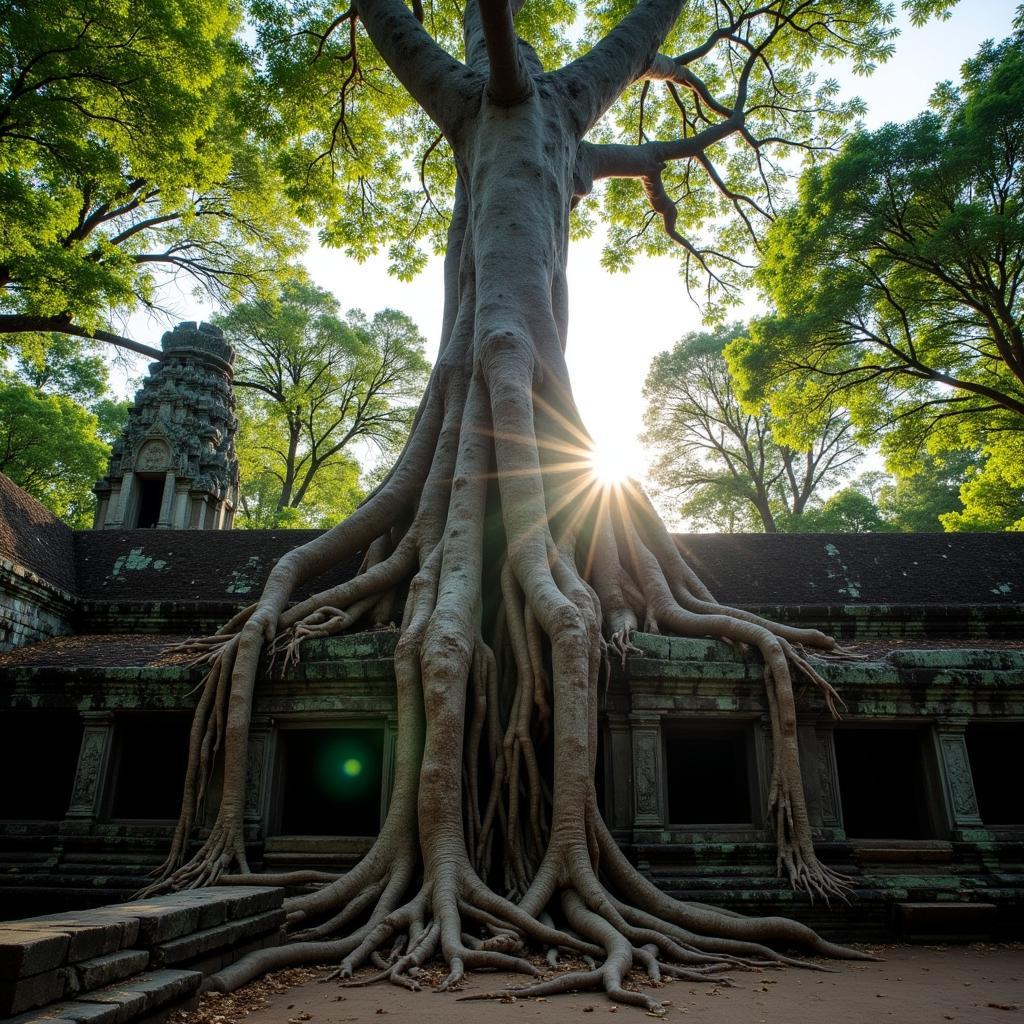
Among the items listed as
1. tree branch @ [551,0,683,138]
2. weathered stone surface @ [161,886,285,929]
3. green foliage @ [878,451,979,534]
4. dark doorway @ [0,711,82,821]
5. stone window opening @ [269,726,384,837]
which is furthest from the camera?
green foliage @ [878,451,979,534]

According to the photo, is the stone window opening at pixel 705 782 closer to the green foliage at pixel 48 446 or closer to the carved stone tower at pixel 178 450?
the carved stone tower at pixel 178 450

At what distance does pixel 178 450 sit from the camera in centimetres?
1881

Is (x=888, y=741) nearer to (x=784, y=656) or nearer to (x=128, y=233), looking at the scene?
(x=784, y=656)

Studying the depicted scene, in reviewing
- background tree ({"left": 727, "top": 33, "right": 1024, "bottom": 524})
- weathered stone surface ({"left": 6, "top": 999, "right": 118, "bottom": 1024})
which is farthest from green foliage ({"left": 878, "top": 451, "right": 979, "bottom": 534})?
weathered stone surface ({"left": 6, "top": 999, "right": 118, "bottom": 1024})

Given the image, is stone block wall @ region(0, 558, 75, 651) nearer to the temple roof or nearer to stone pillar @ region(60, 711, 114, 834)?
the temple roof

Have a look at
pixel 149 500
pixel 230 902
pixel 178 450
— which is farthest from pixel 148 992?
pixel 149 500

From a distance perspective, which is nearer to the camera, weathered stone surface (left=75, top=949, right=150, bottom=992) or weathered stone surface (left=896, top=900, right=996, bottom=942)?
weathered stone surface (left=75, top=949, right=150, bottom=992)

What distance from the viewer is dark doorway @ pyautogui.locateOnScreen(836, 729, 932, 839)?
Answer: 18.3ft

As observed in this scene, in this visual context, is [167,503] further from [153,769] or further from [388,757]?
[388,757]

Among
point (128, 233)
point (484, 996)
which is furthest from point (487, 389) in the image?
point (128, 233)

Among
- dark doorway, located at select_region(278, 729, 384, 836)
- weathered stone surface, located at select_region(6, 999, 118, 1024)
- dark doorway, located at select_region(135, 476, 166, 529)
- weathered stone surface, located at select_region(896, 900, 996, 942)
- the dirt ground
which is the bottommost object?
the dirt ground

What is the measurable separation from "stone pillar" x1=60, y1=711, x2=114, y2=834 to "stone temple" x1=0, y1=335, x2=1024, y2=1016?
0.05ft

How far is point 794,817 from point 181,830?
367 cm

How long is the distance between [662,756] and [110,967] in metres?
3.41
